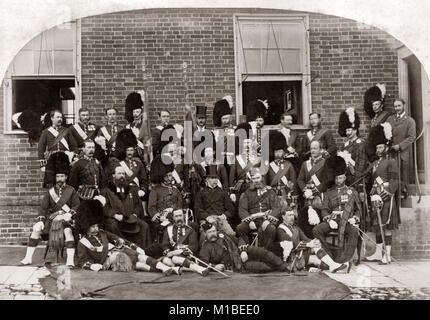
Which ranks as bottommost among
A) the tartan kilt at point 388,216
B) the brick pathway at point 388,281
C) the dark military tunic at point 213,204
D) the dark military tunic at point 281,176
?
the brick pathway at point 388,281

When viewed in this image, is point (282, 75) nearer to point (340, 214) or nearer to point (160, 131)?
Answer: point (160, 131)

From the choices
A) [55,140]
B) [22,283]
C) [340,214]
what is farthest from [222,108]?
[22,283]

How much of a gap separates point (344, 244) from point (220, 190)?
156 centimetres

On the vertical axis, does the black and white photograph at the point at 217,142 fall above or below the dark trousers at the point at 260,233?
above

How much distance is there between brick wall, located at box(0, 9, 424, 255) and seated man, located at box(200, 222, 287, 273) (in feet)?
5.76

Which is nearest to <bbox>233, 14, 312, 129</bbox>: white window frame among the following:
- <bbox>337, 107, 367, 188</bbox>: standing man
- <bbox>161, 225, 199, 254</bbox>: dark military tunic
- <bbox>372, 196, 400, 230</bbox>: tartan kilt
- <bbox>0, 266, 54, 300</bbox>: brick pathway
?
<bbox>337, 107, 367, 188</bbox>: standing man

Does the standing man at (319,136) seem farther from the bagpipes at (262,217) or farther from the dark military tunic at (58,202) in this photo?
the dark military tunic at (58,202)

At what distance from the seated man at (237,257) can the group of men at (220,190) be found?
11 mm

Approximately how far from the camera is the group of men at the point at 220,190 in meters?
7.06

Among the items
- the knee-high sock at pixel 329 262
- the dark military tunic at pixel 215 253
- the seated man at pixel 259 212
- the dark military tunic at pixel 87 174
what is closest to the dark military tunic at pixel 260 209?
the seated man at pixel 259 212

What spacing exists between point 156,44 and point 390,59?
115 inches

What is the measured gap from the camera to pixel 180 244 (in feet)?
23.1

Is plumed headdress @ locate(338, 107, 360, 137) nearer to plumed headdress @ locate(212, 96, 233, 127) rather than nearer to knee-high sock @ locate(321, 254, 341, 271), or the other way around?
plumed headdress @ locate(212, 96, 233, 127)

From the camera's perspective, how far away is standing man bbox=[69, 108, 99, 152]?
7680mm
